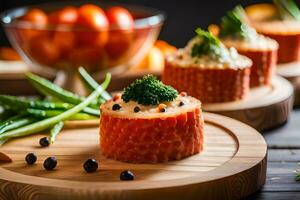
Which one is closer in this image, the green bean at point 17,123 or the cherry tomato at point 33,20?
the green bean at point 17,123

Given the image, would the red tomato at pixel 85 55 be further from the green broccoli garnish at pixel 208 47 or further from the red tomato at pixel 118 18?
the green broccoli garnish at pixel 208 47

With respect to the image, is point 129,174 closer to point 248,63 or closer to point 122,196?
point 122,196

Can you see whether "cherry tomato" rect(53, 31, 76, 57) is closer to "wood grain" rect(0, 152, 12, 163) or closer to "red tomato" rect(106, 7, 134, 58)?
"red tomato" rect(106, 7, 134, 58)

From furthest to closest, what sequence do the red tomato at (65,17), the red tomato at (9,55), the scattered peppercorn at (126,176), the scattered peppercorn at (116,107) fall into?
the red tomato at (9,55) < the red tomato at (65,17) < the scattered peppercorn at (116,107) < the scattered peppercorn at (126,176)

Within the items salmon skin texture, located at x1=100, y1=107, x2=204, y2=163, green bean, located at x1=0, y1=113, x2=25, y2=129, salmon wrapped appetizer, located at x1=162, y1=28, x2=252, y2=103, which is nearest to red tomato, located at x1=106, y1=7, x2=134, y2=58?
salmon wrapped appetizer, located at x1=162, y1=28, x2=252, y2=103

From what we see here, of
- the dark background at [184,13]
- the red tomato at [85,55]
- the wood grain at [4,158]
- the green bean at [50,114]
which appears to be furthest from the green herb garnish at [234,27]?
the dark background at [184,13]

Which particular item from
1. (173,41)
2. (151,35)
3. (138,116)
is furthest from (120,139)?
(173,41)
